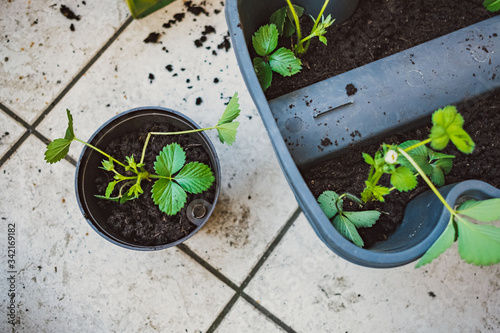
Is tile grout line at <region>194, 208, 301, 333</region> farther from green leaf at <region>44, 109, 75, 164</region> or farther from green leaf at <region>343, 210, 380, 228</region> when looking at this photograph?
green leaf at <region>44, 109, 75, 164</region>

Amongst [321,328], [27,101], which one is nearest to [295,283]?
[321,328]

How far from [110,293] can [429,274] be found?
33.1 inches

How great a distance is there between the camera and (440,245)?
56 cm

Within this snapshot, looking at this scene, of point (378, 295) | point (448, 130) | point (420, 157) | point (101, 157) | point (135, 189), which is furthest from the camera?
point (378, 295)

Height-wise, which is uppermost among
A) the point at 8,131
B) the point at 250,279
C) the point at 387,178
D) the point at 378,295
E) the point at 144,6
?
the point at 144,6

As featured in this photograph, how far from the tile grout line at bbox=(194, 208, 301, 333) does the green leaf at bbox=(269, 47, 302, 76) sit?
0.43m

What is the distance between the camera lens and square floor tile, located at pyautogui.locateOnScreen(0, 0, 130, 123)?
1087mm

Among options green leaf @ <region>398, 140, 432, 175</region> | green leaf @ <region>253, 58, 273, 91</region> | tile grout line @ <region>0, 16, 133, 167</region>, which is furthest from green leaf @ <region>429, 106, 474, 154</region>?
tile grout line @ <region>0, 16, 133, 167</region>

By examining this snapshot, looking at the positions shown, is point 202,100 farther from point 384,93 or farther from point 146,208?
point 384,93

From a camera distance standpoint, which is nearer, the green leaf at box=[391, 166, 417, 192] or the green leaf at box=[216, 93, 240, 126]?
the green leaf at box=[391, 166, 417, 192]

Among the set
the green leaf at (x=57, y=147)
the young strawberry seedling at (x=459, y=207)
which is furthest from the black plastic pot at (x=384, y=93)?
the green leaf at (x=57, y=147)

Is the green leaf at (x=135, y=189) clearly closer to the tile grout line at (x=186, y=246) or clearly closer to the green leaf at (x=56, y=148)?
the green leaf at (x=56, y=148)

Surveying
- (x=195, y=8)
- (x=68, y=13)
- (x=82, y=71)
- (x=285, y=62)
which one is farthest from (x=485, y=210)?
(x=68, y=13)

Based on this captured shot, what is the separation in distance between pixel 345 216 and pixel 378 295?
39cm
